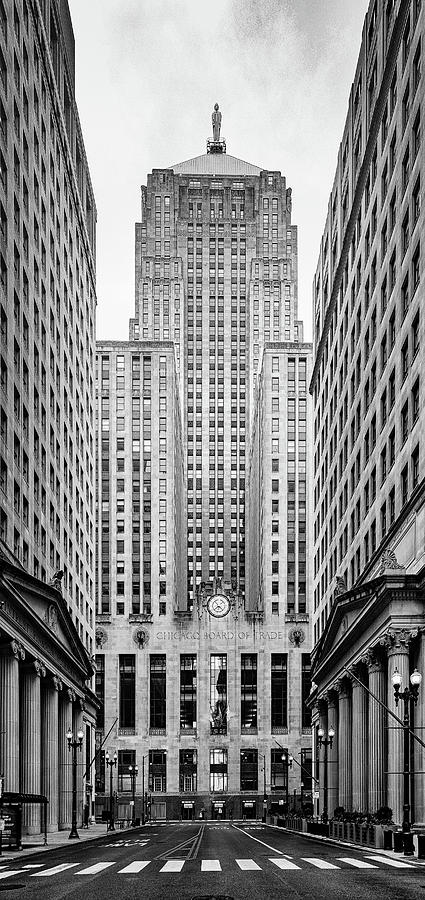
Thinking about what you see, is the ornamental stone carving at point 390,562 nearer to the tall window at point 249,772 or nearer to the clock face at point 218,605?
the clock face at point 218,605

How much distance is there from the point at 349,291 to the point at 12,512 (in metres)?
32.3

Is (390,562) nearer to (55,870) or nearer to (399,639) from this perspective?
(399,639)

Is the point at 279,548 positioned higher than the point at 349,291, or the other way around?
the point at 349,291

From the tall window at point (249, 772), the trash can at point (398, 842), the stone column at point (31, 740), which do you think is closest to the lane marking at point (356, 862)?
the trash can at point (398, 842)

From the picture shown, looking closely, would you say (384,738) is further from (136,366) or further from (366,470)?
(136,366)

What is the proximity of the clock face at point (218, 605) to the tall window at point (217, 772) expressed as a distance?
775 inches

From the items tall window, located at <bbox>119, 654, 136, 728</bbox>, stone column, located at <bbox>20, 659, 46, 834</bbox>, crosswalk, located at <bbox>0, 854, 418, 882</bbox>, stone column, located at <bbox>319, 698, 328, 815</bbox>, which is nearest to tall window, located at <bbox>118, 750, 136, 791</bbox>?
tall window, located at <bbox>119, 654, 136, 728</bbox>

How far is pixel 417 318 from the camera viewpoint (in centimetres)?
4975

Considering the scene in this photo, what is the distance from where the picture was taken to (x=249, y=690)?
164 m

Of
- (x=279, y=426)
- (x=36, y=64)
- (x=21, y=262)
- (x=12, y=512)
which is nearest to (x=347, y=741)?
(x=12, y=512)

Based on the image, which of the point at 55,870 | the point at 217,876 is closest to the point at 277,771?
the point at 55,870

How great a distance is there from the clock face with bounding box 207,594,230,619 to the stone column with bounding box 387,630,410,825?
114426 millimetres

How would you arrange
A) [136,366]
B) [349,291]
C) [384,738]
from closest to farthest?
[384,738]
[349,291]
[136,366]

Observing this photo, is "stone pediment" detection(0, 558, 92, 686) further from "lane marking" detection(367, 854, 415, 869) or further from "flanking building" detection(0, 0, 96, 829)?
"lane marking" detection(367, 854, 415, 869)
